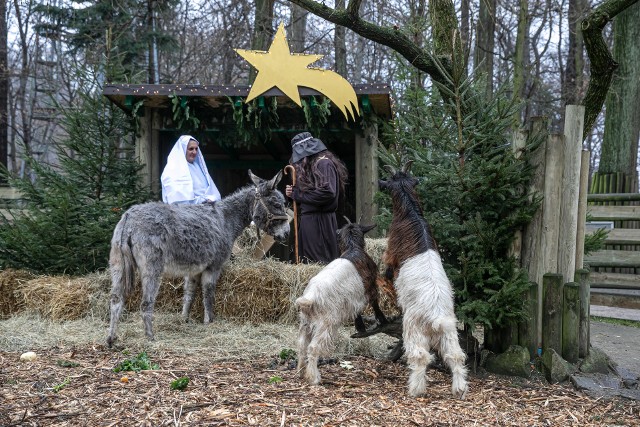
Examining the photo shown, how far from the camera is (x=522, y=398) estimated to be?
15.4 ft

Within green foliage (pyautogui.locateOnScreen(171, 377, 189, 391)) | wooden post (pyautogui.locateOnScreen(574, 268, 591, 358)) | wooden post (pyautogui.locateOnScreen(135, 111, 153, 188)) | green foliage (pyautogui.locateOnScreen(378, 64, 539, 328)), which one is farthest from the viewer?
wooden post (pyautogui.locateOnScreen(135, 111, 153, 188))

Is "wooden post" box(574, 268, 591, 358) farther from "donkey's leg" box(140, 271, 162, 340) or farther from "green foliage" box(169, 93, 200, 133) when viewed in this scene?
"green foliage" box(169, 93, 200, 133)

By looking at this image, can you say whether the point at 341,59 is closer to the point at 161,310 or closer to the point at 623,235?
the point at 623,235

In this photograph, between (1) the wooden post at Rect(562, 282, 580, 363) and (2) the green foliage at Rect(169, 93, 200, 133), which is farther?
(2) the green foliage at Rect(169, 93, 200, 133)

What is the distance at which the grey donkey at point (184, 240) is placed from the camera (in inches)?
255

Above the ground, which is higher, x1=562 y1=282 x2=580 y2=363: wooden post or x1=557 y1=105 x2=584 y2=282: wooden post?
x1=557 y1=105 x2=584 y2=282: wooden post

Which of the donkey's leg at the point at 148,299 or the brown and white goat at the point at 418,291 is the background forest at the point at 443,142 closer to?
the brown and white goat at the point at 418,291

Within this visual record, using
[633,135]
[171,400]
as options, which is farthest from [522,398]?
[633,135]

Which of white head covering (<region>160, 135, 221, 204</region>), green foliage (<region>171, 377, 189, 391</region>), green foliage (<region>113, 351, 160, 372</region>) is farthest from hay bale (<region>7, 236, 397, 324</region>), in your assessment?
green foliage (<region>171, 377, 189, 391</region>)

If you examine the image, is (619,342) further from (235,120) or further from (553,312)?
(235,120)

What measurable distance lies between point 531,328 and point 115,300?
407 centimetres

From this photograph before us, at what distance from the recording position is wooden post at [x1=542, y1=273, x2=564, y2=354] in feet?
17.7

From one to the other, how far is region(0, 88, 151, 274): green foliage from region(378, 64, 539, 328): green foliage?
4.68 meters

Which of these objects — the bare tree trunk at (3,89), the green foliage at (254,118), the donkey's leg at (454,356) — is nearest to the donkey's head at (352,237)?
the donkey's leg at (454,356)
